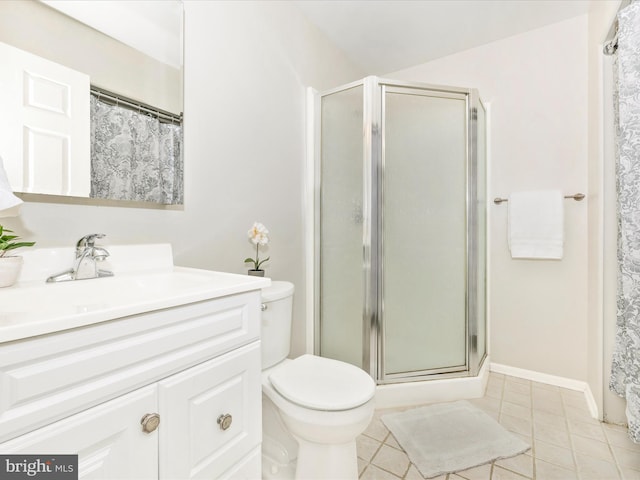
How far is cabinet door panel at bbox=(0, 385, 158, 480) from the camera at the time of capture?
606 millimetres

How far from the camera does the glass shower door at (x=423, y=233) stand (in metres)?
2.00

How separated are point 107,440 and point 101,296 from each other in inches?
18.8

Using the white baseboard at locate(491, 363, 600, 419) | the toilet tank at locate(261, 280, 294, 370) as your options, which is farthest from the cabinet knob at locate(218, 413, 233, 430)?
the white baseboard at locate(491, 363, 600, 419)

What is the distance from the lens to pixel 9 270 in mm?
906

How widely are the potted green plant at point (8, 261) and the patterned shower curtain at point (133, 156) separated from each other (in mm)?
286

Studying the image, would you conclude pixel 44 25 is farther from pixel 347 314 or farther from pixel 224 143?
pixel 347 314

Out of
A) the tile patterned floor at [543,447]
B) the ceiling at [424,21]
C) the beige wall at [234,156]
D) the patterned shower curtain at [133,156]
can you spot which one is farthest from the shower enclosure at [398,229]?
the patterned shower curtain at [133,156]

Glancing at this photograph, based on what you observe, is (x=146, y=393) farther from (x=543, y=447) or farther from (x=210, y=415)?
(x=543, y=447)

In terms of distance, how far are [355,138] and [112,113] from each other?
1.29m


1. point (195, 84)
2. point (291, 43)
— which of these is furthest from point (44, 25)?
point (291, 43)

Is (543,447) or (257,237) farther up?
(257,237)

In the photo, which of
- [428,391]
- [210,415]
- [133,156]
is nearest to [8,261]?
[133,156]

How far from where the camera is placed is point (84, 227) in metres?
1.13

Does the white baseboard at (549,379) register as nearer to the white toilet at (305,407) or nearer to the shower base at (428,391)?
the shower base at (428,391)
